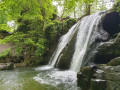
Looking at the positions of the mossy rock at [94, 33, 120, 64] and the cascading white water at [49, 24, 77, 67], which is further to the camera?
the cascading white water at [49, 24, 77, 67]

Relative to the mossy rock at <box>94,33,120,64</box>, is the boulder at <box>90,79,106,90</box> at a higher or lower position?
lower

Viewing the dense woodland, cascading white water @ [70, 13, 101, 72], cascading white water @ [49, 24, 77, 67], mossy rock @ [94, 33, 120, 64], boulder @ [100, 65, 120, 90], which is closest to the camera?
boulder @ [100, 65, 120, 90]

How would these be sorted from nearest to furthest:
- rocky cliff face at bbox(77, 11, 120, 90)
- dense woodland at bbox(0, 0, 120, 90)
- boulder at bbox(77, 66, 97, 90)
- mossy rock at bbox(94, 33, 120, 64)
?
rocky cliff face at bbox(77, 11, 120, 90)
dense woodland at bbox(0, 0, 120, 90)
boulder at bbox(77, 66, 97, 90)
mossy rock at bbox(94, 33, 120, 64)

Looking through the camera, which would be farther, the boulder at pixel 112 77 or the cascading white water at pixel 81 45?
the cascading white water at pixel 81 45

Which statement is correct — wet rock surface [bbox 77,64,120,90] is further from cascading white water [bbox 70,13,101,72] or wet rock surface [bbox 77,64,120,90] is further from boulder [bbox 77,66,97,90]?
cascading white water [bbox 70,13,101,72]

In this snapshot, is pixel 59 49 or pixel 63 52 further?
pixel 59 49

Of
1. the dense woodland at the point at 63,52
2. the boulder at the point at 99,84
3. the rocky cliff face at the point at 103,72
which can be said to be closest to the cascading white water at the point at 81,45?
the dense woodland at the point at 63,52

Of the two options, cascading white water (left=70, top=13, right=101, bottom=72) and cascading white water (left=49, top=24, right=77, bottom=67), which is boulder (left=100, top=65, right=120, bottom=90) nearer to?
cascading white water (left=70, top=13, right=101, bottom=72)

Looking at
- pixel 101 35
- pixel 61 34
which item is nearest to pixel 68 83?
pixel 101 35

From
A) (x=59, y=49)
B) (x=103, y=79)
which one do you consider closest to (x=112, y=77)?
(x=103, y=79)

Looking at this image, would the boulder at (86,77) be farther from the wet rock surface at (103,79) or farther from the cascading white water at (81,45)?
the cascading white water at (81,45)

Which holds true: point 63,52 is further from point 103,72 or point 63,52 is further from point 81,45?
point 103,72

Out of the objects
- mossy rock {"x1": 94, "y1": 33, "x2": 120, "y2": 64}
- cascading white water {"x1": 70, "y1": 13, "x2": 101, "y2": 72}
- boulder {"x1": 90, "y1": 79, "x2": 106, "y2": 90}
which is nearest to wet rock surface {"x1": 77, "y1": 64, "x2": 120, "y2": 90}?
boulder {"x1": 90, "y1": 79, "x2": 106, "y2": 90}

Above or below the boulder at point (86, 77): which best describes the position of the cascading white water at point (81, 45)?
above
